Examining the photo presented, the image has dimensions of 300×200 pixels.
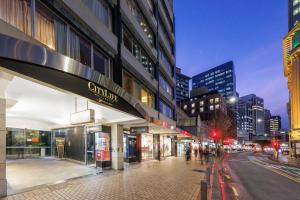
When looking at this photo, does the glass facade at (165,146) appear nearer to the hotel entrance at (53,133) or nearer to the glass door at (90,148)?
the hotel entrance at (53,133)

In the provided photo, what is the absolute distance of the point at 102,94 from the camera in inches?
502

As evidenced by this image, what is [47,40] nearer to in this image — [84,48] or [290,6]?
[84,48]

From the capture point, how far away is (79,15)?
14.3m

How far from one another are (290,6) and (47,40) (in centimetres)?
8245

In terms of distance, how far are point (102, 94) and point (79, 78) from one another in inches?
84.8

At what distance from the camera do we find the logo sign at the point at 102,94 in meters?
11.8

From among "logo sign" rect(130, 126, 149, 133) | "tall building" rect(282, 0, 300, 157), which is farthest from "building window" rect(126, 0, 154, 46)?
"tall building" rect(282, 0, 300, 157)

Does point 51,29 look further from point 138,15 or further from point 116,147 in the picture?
point 138,15

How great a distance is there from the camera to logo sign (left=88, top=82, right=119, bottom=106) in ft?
38.7

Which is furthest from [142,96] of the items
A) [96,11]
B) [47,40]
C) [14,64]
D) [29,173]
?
[14,64]

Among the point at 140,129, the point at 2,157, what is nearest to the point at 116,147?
the point at 140,129

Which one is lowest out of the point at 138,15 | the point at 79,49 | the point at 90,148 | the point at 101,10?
the point at 90,148

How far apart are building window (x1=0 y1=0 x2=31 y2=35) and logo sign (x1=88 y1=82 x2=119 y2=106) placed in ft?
10.4

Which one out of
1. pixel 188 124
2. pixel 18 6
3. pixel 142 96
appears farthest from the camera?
pixel 188 124
